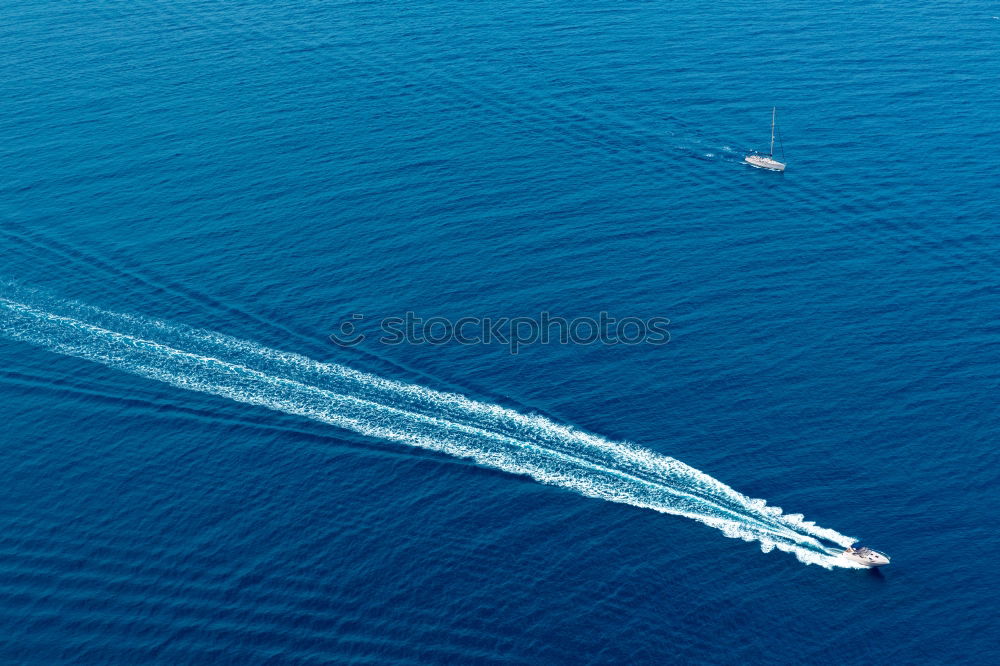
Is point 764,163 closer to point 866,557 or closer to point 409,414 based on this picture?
point 409,414

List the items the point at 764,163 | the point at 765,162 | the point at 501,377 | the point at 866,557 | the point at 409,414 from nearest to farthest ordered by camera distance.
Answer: the point at 866,557, the point at 409,414, the point at 501,377, the point at 765,162, the point at 764,163

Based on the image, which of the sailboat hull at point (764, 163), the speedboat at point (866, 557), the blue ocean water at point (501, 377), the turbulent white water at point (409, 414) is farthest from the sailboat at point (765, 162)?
the speedboat at point (866, 557)

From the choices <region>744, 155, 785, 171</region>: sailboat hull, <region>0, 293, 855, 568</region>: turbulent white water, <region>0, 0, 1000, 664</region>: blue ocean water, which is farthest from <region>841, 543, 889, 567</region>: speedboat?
<region>744, 155, 785, 171</region>: sailboat hull

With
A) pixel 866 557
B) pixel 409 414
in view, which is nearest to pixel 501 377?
pixel 409 414

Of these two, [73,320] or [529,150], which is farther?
[529,150]

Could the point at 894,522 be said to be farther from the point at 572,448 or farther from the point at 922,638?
the point at 572,448

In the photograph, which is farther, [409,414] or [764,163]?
[764,163]

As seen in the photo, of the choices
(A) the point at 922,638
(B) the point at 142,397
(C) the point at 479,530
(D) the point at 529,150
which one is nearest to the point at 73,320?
(B) the point at 142,397

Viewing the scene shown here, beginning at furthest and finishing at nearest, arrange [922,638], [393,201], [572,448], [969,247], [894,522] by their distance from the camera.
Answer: [393,201]
[969,247]
[572,448]
[894,522]
[922,638]
